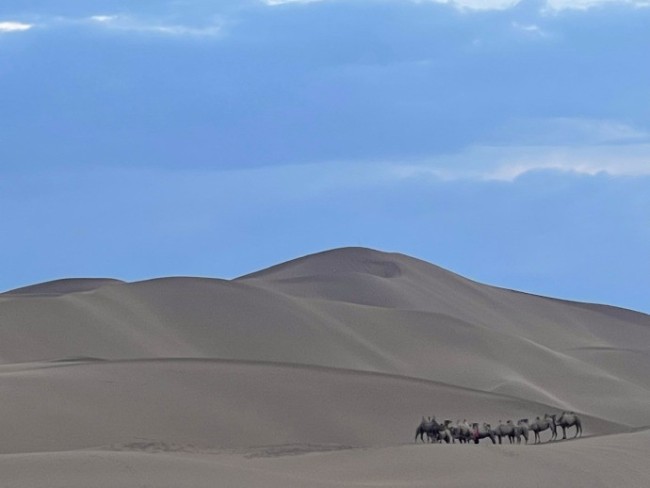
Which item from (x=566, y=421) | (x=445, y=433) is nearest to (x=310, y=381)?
(x=566, y=421)

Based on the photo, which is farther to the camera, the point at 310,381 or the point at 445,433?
the point at 310,381

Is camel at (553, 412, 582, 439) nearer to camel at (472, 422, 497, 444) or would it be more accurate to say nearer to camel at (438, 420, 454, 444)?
camel at (472, 422, 497, 444)

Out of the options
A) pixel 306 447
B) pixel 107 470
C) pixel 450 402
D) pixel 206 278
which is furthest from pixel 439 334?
pixel 107 470

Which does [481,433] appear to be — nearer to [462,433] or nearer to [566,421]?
[462,433]

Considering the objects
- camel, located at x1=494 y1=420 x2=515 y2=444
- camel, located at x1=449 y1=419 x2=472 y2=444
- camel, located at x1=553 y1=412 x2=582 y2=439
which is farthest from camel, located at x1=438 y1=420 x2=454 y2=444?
camel, located at x1=553 y1=412 x2=582 y2=439

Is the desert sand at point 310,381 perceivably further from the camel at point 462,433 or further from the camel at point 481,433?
the camel at point 481,433

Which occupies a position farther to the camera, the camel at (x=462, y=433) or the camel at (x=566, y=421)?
the camel at (x=566, y=421)

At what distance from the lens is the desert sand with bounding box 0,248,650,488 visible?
2108 cm

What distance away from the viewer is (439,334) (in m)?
58.2

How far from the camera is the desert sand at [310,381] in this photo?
830 inches

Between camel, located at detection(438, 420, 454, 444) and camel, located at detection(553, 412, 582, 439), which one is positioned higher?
camel, located at detection(553, 412, 582, 439)

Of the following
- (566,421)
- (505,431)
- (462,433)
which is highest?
(566,421)

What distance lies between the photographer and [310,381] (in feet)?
115

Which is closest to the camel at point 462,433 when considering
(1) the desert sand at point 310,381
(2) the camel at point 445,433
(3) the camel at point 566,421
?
(2) the camel at point 445,433
